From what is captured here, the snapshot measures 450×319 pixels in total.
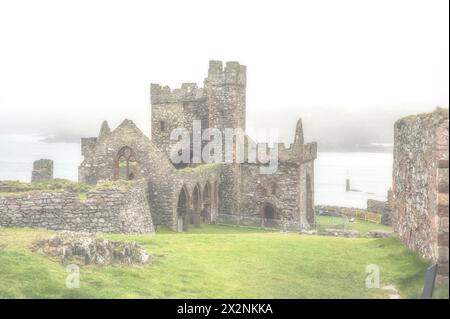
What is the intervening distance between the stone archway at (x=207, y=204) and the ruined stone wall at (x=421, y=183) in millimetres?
19046

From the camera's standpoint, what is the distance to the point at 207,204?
123ft

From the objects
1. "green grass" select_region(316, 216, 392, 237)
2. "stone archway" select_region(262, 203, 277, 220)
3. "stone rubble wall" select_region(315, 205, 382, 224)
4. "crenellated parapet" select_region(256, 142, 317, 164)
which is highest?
"crenellated parapet" select_region(256, 142, 317, 164)

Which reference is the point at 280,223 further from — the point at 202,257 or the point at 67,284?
the point at 67,284

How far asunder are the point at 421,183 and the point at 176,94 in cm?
3199

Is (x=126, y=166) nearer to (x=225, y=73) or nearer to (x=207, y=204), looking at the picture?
(x=207, y=204)

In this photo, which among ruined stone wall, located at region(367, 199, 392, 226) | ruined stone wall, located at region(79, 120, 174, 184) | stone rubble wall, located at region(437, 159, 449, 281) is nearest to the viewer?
stone rubble wall, located at region(437, 159, 449, 281)

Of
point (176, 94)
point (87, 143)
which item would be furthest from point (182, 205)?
point (176, 94)

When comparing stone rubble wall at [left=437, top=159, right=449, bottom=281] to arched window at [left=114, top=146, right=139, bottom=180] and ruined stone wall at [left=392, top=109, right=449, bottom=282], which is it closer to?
ruined stone wall at [left=392, top=109, right=449, bottom=282]

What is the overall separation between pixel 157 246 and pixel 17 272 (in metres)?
6.25

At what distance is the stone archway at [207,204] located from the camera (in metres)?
37.2

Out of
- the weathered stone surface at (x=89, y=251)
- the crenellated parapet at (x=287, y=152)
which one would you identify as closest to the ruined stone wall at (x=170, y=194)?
the crenellated parapet at (x=287, y=152)

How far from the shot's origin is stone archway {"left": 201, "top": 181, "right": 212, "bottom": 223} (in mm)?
37219

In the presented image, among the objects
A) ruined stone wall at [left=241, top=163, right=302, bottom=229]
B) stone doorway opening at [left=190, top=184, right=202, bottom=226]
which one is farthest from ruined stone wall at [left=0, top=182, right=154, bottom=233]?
ruined stone wall at [left=241, top=163, right=302, bottom=229]
